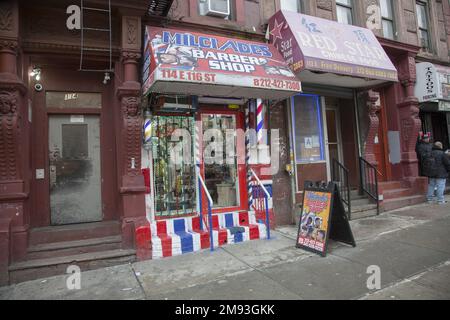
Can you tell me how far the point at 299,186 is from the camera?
24.8 feet

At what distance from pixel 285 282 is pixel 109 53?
5.02 m

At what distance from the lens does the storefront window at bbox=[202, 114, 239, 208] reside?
6668 mm

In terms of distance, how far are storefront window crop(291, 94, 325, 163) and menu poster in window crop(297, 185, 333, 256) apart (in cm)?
222

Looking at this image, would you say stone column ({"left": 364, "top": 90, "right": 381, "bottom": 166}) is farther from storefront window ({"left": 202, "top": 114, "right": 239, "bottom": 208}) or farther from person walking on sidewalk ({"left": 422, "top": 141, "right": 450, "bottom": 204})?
storefront window ({"left": 202, "top": 114, "right": 239, "bottom": 208})

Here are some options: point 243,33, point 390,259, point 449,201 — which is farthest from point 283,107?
point 449,201

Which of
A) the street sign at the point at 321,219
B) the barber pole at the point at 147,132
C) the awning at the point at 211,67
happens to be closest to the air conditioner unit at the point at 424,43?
the awning at the point at 211,67

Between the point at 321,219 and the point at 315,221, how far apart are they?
5.6 inches

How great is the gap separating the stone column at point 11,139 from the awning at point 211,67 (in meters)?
2.06

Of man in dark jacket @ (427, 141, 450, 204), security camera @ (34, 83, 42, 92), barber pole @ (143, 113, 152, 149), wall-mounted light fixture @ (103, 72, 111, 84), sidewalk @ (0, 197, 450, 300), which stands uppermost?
wall-mounted light fixture @ (103, 72, 111, 84)

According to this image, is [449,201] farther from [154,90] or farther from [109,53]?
[109,53]

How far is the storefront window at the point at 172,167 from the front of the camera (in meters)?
6.14

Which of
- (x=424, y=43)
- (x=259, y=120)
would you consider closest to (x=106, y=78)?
(x=259, y=120)

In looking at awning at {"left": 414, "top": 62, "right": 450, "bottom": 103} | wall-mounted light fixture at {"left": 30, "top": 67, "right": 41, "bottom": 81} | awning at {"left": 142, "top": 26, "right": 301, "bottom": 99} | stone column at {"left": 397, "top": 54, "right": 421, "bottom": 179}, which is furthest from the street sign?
awning at {"left": 414, "top": 62, "right": 450, "bottom": 103}

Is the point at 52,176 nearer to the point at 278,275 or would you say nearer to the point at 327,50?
the point at 278,275
